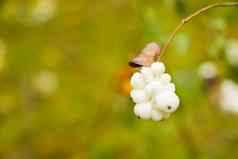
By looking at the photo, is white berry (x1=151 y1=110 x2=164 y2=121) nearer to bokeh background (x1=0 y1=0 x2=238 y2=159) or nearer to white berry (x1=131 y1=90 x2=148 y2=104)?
white berry (x1=131 y1=90 x2=148 y2=104)

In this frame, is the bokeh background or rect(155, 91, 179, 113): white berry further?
the bokeh background

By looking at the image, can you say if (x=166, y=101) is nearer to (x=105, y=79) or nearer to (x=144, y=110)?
(x=144, y=110)

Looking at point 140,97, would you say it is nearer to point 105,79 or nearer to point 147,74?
point 147,74

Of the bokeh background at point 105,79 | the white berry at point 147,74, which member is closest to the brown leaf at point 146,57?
the white berry at point 147,74

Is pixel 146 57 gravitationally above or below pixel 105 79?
below

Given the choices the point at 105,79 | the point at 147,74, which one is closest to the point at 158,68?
the point at 147,74

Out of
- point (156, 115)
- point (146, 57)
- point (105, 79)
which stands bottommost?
point (156, 115)

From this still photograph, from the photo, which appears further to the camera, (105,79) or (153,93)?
(105,79)

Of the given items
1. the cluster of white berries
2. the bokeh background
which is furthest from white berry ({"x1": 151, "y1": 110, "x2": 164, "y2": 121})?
the bokeh background
